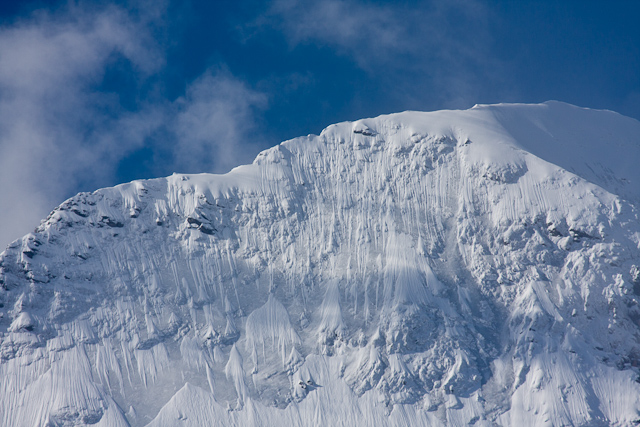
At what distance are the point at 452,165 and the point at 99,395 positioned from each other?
9215 centimetres

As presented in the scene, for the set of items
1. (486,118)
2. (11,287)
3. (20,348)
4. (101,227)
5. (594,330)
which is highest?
(486,118)

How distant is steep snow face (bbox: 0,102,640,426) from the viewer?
154 meters

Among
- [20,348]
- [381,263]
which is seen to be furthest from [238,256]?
[20,348]

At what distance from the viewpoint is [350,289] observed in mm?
168500

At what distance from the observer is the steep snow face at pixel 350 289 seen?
15400cm

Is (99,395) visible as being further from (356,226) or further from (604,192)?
(604,192)

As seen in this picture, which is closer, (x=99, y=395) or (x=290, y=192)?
(x=99, y=395)

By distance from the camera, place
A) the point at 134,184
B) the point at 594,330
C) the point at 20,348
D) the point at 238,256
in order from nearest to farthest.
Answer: the point at 594,330 → the point at 20,348 → the point at 238,256 → the point at 134,184

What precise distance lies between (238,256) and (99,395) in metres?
41.7

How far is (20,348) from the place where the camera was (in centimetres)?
16588

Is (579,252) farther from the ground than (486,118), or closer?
closer

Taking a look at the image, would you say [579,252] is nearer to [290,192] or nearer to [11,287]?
[290,192]

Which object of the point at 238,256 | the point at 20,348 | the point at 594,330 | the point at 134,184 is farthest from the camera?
the point at 134,184

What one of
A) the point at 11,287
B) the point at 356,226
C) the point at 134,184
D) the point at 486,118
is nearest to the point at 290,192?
the point at 356,226
